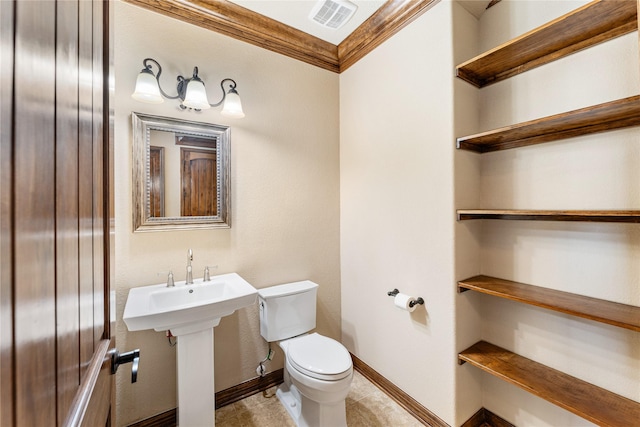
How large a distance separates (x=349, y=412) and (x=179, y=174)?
1.88 metres

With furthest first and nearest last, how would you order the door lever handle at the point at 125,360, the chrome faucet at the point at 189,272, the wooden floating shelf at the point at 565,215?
1. the chrome faucet at the point at 189,272
2. the wooden floating shelf at the point at 565,215
3. the door lever handle at the point at 125,360

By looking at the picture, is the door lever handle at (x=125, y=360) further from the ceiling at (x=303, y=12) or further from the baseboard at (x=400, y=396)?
the ceiling at (x=303, y=12)

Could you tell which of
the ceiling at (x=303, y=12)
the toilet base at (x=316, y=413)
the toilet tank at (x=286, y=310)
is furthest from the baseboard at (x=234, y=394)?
the ceiling at (x=303, y=12)

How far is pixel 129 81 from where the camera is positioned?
159 cm

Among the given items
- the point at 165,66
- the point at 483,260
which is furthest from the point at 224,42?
the point at 483,260

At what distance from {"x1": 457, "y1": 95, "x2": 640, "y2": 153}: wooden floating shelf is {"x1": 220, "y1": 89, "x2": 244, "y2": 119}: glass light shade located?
1.34 metres

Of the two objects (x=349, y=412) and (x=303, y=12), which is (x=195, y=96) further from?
(x=349, y=412)

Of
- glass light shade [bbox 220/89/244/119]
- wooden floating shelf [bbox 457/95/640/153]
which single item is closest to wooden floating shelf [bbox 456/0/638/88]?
wooden floating shelf [bbox 457/95/640/153]

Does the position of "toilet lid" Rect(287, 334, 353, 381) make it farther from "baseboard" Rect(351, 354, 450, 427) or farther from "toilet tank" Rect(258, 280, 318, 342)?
"baseboard" Rect(351, 354, 450, 427)

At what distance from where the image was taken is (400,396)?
1.86 metres

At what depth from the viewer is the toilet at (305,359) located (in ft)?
4.96

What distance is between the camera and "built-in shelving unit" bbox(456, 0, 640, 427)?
1.11 metres

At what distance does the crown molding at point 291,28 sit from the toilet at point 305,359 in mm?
1799

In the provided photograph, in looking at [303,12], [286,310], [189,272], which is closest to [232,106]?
[303,12]
